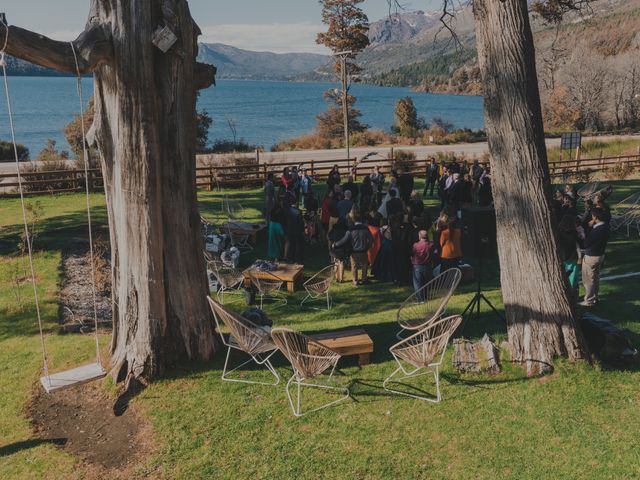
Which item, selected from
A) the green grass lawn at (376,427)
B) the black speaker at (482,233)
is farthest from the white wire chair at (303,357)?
the black speaker at (482,233)

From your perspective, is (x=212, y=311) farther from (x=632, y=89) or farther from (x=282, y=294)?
(x=632, y=89)

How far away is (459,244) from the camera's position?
33.5ft

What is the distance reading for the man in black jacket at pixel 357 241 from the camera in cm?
1081

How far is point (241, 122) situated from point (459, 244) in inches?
3482

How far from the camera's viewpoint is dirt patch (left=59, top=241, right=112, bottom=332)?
9578 mm

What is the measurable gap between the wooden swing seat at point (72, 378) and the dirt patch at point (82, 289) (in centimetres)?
305

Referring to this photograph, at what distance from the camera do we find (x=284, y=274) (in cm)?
1088

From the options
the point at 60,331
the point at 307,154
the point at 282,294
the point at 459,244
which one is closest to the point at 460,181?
the point at 459,244

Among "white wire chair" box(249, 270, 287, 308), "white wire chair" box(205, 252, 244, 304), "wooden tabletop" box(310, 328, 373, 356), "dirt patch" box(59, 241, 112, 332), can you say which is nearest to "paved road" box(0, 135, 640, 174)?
A: "dirt patch" box(59, 241, 112, 332)

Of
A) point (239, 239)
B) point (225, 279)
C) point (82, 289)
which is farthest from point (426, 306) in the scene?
point (239, 239)

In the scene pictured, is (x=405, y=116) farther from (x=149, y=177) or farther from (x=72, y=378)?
(x=72, y=378)

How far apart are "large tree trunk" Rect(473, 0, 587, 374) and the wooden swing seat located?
4747mm

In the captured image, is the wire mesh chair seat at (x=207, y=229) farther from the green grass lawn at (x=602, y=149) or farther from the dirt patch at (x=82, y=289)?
the green grass lawn at (x=602, y=149)

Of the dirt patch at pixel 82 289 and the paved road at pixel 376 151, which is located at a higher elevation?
the paved road at pixel 376 151
